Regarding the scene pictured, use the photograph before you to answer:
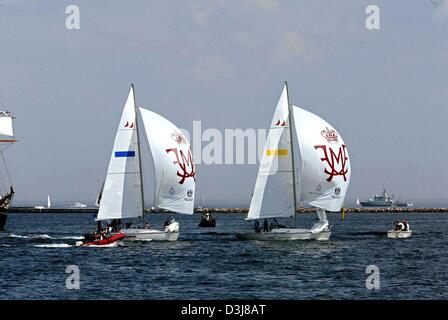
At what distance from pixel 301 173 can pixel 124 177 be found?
1366cm

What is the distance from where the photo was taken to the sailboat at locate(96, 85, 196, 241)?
6444 cm

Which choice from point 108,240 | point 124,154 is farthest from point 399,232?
point 108,240

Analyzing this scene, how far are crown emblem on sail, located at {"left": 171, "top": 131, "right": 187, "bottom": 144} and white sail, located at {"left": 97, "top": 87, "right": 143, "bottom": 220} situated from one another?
310 cm

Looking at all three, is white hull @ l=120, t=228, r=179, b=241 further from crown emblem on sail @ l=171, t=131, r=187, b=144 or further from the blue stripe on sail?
crown emblem on sail @ l=171, t=131, r=187, b=144

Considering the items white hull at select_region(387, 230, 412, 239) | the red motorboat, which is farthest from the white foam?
white hull at select_region(387, 230, 412, 239)

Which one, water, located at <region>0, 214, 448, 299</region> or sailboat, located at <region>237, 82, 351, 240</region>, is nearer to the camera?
water, located at <region>0, 214, 448, 299</region>

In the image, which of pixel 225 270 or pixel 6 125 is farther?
pixel 6 125

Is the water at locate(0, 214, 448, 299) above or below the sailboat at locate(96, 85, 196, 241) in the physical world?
below

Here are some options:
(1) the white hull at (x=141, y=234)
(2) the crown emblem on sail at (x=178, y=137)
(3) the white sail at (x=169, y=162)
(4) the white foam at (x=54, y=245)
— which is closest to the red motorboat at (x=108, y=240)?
(1) the white hull at (x=141, y=234)

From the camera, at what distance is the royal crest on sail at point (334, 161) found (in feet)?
210

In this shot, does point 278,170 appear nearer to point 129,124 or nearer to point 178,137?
point 178,137

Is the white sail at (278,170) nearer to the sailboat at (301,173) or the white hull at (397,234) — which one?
the sailboat at (301,173)

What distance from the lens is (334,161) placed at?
64188 millimetres
